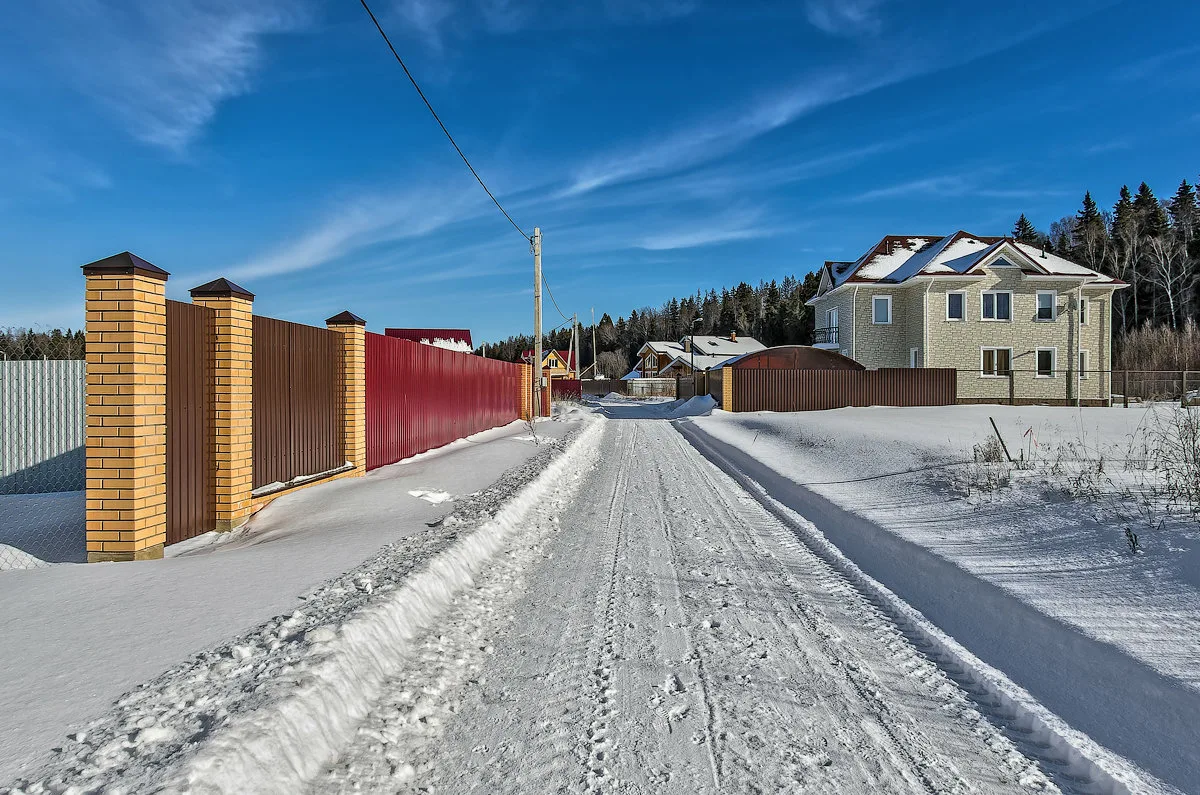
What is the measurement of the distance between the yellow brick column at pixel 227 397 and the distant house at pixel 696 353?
2020 inches

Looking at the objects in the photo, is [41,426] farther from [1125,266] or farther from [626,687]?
[1125,266]

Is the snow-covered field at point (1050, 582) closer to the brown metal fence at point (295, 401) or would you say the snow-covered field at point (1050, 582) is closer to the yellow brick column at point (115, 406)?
the yellow brick column at point (115, 406)

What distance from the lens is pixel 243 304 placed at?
Result: 587 cm

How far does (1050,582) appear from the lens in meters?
4.28

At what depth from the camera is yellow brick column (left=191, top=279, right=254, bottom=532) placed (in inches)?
221

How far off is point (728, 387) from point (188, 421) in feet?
76.2

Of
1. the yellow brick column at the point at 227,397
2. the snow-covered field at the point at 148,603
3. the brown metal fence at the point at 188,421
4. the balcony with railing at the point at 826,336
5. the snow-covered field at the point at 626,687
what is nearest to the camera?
the snow-covered field at the point at 626,687

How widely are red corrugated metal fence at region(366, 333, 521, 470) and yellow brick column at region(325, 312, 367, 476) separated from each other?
1.78 ft

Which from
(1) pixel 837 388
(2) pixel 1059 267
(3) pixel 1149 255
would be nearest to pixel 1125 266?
(3) pixel 1149 255

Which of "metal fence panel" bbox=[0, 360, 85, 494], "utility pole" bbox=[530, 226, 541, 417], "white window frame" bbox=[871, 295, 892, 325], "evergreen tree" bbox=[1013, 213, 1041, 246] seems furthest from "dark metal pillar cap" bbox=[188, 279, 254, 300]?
"evergreen tree" bbox=[1013, 213, 1041, 246]

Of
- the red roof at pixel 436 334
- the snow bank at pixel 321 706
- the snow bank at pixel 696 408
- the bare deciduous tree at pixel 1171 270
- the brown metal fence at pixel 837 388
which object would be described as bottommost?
the snow bank at pixel 321 706

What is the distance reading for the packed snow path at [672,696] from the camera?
2451mm

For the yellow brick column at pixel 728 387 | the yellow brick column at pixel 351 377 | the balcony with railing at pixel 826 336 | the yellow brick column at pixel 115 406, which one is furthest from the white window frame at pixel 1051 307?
the yellow brick column at pixel 115 406

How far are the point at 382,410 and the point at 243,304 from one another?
153 inches
